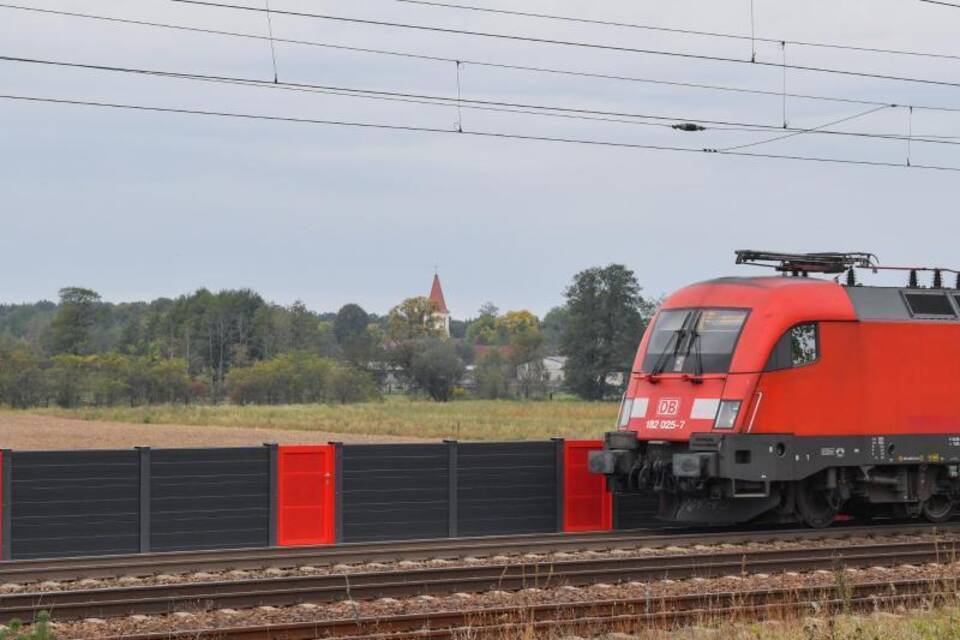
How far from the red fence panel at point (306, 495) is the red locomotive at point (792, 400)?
3689 millimetres

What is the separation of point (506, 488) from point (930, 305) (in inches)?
258

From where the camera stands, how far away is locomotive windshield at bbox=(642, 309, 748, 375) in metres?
19.8

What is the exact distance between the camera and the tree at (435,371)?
10925 cm

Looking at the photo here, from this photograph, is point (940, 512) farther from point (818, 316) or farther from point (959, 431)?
point (818, 316)

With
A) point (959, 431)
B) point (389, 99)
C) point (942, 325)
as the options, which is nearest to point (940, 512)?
point (959, 431)

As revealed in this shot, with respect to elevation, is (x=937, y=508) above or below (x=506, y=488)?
below

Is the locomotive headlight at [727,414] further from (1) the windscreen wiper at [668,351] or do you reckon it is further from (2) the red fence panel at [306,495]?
(2) the red fence panel at [306,495]

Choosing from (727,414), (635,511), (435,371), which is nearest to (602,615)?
(727,414)

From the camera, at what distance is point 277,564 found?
54.3ft

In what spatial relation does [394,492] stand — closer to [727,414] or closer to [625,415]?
[625,415]

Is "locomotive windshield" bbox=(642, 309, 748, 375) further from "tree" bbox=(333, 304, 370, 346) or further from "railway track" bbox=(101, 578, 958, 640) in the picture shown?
"tree" bbox=(333, 304, 370, 346)

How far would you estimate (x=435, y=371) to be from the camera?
358 ft

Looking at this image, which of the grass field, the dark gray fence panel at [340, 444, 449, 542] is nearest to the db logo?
the dark gray fence panel at [340, 444, 449, 542]

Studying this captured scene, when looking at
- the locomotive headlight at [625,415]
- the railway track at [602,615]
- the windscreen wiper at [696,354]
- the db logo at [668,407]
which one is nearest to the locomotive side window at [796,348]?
the windscreen wiper at [696,354]
